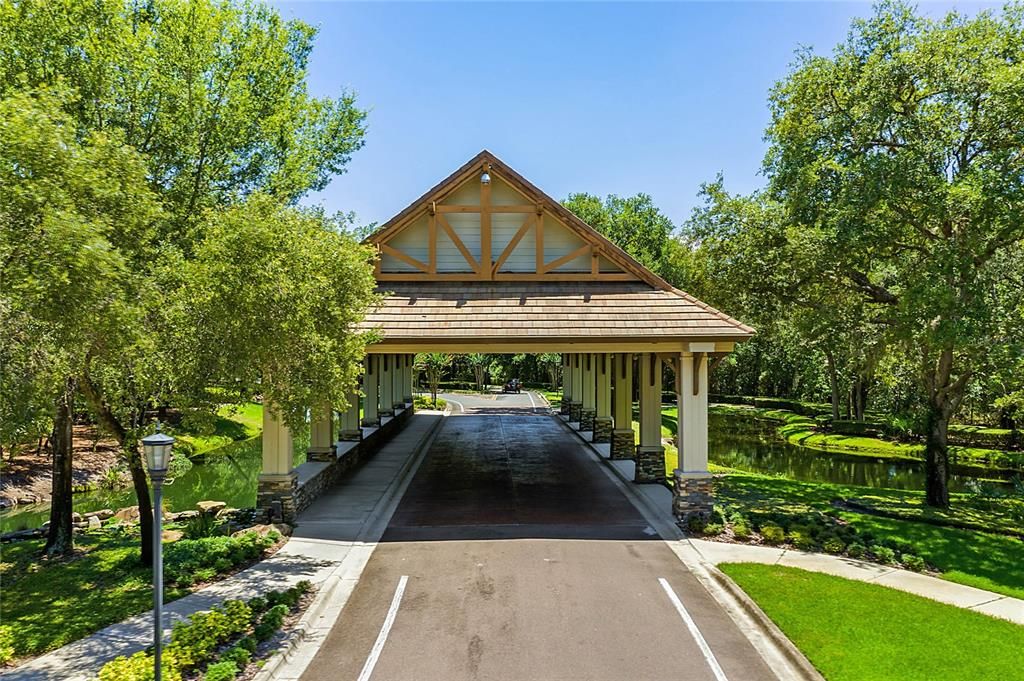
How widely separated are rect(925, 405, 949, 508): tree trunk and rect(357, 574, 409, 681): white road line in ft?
51.6

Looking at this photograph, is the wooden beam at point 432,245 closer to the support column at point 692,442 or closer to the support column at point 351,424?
the support column at point 692,442

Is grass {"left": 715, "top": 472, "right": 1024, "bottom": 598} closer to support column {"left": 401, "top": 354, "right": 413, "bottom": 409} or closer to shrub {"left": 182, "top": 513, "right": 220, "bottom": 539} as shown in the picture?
shrub {"left": 182, "top": 513, "right": 220, "bottom": 539}

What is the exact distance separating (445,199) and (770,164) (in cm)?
1026

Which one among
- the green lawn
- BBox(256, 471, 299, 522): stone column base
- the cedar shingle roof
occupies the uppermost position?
the cedar shingle roof

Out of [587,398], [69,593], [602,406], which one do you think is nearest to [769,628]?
[69,593]

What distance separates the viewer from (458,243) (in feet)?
56.2

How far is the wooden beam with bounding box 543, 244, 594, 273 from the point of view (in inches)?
675

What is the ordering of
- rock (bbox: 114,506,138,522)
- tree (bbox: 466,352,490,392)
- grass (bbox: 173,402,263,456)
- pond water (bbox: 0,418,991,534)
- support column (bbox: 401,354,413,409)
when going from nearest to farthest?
rock (bbox: 114,506,138,522), pond water (bbox: 0,418,991,534), grass (bbox: 173,402,263,456), support column (bbox: 401,354,413,409), tree (bbox: 466,352,490,392)

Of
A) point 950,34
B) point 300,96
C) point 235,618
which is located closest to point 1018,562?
point 950,34

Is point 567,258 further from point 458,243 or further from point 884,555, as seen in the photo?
point 884,555

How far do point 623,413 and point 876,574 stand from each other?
1158 centimetres

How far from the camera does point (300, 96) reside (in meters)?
18.5

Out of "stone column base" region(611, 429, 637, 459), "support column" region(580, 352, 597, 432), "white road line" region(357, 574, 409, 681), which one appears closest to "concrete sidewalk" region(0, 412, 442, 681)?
"white road line" region(357, 574, 409, 681)

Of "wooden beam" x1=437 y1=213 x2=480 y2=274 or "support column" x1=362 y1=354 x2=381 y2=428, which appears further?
"support column" x1=362 y1=354 x2=381 y2=428
